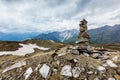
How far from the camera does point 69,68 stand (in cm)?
2972

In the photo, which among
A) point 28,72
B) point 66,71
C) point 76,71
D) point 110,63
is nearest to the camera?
point 76,71

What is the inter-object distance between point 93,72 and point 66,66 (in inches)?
183

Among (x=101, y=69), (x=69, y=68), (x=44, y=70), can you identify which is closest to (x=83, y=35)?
(x=69, y=68)

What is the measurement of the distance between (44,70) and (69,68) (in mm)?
4272

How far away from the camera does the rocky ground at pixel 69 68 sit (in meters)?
28.3

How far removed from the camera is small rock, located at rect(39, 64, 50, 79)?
2921 cm

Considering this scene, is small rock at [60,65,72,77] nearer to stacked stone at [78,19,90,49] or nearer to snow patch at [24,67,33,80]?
snow patch at [24,67,33,80]

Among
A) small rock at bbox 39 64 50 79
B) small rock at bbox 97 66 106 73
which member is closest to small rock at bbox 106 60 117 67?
small rock at bbox 97 66 106 73

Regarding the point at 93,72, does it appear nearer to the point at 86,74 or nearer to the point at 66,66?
the point at 86,74

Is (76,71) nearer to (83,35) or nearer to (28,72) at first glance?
(28,72)

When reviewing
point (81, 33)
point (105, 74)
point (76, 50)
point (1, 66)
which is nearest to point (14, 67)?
point (1, 66)

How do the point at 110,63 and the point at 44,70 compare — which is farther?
the point at 110,63

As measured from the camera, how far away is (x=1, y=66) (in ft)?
128

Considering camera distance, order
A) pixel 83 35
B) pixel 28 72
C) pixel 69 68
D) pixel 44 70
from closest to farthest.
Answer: pixel 69 68 → pixel 44 70 → pixel 28 72 → pixel 83 35
